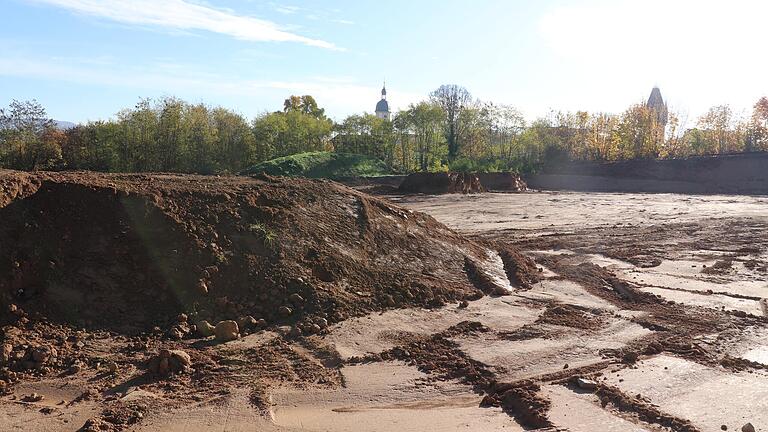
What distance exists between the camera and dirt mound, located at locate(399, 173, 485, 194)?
114 ft

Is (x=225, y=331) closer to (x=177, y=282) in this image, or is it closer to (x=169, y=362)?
(x=169, y=362)

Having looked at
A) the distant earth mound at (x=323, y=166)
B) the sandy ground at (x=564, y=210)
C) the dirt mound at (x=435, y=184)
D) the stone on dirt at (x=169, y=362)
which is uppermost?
the distant earth mound at (x=323, y=166)

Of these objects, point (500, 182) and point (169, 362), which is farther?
point (500, 182)

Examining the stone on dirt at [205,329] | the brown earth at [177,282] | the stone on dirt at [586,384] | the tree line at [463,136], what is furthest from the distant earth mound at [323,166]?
the stone on dirt at [586,384]

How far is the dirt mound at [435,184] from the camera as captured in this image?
34681 millimetres

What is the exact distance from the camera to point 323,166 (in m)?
39.6

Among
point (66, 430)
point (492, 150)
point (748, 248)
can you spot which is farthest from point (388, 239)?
point (492, 150)

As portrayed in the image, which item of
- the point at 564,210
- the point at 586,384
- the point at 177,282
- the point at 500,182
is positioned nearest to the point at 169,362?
the point at 177,282

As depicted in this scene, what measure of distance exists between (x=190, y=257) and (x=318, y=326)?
2.02 m

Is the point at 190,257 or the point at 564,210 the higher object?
the point at 190,257

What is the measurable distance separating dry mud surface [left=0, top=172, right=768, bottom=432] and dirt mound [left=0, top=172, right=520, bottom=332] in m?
0.02

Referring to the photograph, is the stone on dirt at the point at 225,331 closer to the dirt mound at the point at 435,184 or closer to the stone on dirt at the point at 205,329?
the stone on dirt at the point at 205,329

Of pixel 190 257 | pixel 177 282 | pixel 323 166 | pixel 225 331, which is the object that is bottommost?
pixel 225 331

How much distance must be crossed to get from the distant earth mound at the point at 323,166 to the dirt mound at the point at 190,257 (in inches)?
1022
